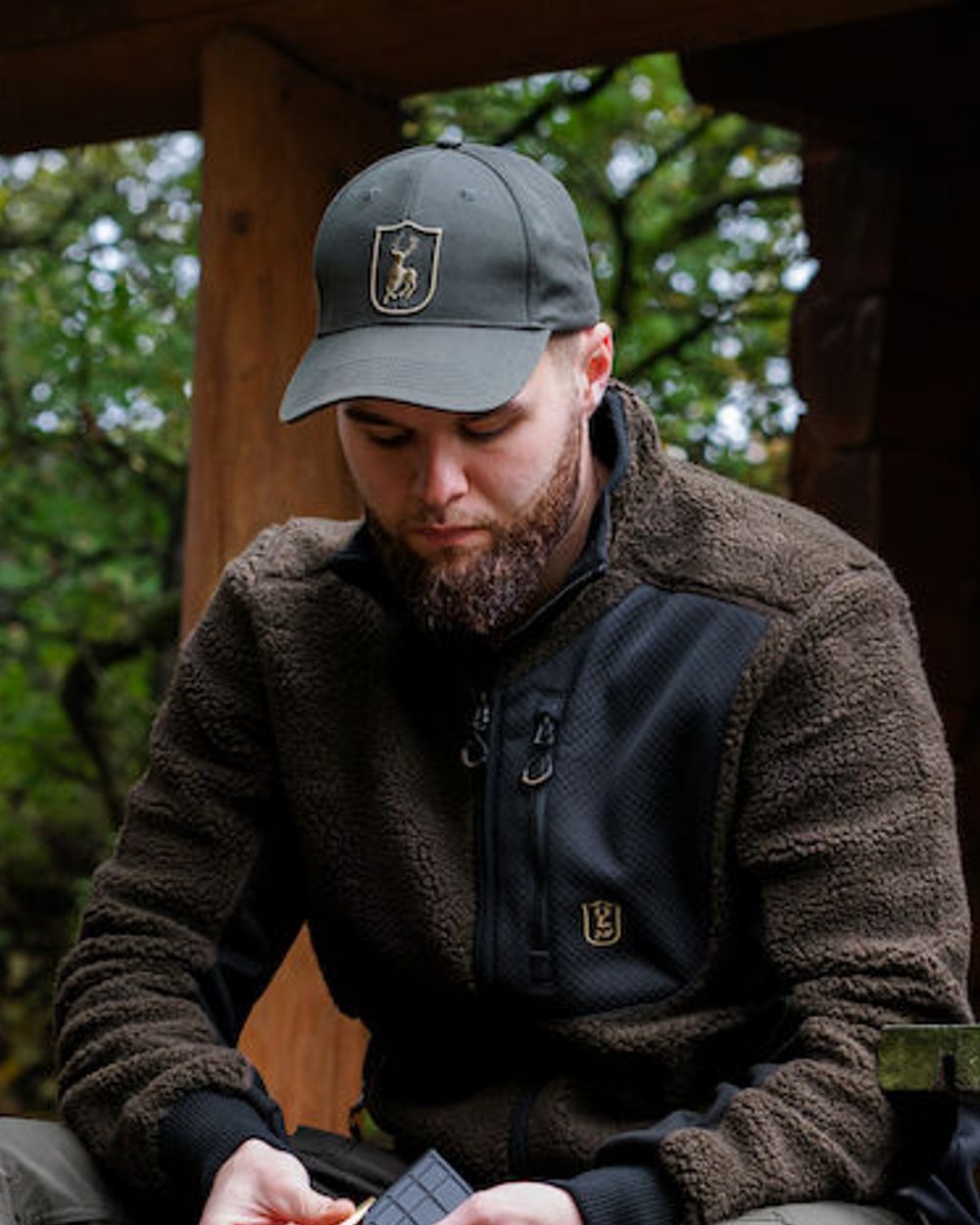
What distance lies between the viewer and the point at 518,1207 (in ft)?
7.36

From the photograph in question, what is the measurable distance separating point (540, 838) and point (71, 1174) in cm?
62

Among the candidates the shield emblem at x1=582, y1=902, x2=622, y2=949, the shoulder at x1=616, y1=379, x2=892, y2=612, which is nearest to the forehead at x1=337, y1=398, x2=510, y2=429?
the shoulder at x1=616, y1=379, x2=892, y2=612

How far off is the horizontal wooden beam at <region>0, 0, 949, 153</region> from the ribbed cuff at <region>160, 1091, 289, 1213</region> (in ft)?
5.59

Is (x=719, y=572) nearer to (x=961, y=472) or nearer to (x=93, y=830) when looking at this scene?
(x=961, y=472)

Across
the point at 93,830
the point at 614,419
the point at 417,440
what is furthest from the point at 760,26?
the point at 93,830

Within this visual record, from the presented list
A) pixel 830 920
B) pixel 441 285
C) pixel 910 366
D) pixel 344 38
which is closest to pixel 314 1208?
pixel 830 920

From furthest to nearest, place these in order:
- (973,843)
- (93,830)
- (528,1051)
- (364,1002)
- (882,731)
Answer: (93,830) < (973,843) < (364,1002) < (528,1051) < (882,731)

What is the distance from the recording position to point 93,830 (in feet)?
23.7

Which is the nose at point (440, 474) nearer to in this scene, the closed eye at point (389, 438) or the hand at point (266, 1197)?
the closed eye at point (389, 438)

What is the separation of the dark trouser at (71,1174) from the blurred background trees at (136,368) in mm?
3373

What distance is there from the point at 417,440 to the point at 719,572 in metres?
0.35

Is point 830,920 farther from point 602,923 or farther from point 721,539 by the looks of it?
point 721,539

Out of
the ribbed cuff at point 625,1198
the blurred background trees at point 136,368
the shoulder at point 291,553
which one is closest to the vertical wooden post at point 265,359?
the shoulder at point 291,553

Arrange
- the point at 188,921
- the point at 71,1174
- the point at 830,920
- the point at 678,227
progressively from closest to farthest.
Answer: the point at 830,920 < the point at 71,1174 < the point at 188,921 < the point at 678,227
